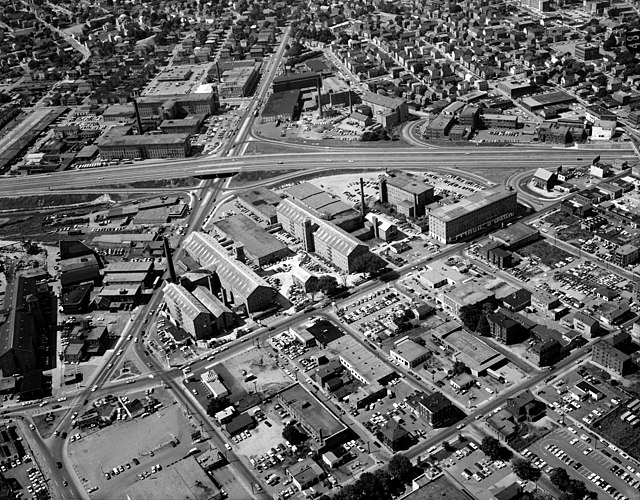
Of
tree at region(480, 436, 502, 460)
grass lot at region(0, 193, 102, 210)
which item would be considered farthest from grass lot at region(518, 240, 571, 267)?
grass lot at region(0, 193, 102, 210)

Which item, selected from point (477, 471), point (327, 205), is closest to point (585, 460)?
point (477, 471)

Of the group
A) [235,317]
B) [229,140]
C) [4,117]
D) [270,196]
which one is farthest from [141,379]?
[4,117]

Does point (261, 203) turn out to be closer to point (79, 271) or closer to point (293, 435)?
point (79, 271)

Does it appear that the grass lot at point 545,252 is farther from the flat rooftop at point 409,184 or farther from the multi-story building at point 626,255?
the flat rooftop at point 409,184

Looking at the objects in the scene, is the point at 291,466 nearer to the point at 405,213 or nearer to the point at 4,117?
the point at 405,213

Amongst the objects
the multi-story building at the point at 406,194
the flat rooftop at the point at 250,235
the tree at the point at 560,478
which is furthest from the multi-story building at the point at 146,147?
the tree at the point at 560,478

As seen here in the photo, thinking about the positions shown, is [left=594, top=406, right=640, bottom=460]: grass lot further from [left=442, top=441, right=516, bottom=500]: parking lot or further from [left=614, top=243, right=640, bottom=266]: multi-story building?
[left=614, top=243, right=640, bottom=266]: multi-story building
